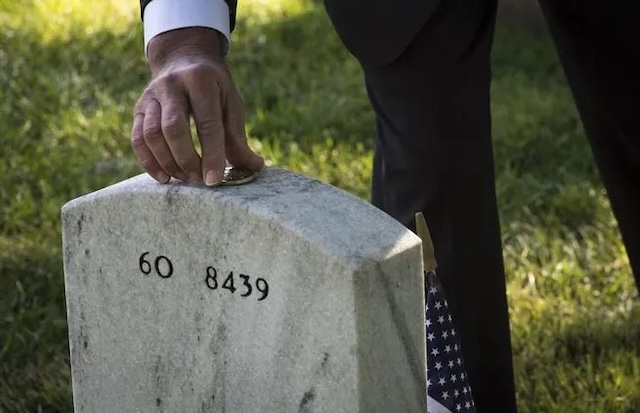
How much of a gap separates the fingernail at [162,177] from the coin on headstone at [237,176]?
7cm

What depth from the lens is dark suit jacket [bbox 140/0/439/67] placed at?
1.63 metres

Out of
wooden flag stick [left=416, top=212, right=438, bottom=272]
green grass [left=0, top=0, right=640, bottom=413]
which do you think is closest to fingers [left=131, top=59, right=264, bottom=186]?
wooden flag stick [left=416, top=212, right=438, bottom=272]

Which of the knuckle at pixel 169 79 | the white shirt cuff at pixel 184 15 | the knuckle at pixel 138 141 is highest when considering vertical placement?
the white shirt cuff at pixel 184 15

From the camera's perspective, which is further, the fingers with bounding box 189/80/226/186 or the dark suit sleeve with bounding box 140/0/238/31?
the dark suit sleeve with bounding box 140/0/238/31

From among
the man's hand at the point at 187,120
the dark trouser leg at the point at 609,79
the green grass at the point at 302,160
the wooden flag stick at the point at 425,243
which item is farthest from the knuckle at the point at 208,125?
the green grass at the point at 302,160

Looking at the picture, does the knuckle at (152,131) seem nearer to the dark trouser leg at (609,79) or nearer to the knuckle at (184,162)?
the knuckle at (184,162)

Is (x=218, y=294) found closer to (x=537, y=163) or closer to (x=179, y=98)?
(x=179, y=98)

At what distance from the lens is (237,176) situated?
1.42 m

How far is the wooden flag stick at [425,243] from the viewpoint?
150 centimetres

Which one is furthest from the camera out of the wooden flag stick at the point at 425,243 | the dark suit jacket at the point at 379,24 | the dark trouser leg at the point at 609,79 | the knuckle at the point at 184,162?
the dark trouser leg at the point at 609,79

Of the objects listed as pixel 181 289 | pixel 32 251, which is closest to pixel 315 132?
pixel 32 251

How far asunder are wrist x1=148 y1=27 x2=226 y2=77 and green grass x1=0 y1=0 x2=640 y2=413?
103 cm

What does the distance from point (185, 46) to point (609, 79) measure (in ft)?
2.67

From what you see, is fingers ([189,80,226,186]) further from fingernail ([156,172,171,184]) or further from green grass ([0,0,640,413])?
green grass ([0,0,640,413])
